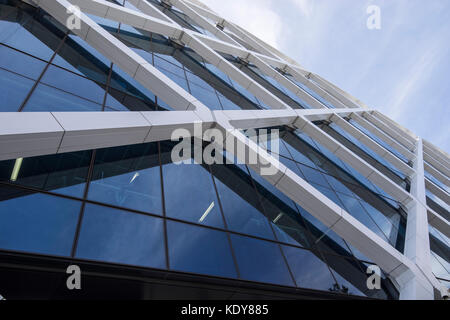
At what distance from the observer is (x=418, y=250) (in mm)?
12375

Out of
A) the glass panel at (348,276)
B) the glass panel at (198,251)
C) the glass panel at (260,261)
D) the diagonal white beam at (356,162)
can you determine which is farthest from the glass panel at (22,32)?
the diagonal white beam at (356,162)

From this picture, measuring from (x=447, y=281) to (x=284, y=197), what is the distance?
848 centimetres

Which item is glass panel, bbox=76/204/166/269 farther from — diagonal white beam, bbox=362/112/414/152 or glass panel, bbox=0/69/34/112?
diagonal white beam, bbox=362/112/414/152

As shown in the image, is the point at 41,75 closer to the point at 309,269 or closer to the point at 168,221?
the point at 168,221

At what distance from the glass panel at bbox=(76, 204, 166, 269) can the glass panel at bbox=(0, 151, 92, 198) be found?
713 mm

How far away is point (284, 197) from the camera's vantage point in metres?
12.3

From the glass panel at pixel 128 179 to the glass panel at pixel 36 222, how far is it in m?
0.86

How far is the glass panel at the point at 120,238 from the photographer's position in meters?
6.68

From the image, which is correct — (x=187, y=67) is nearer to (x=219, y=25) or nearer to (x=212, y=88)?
(x=212, y=88)

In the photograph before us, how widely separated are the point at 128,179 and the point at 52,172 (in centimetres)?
185

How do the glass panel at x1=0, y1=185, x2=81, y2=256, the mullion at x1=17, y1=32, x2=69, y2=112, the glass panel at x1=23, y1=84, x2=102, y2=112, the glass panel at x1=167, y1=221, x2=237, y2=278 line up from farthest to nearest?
the glass panel at x1=23, y1=84, x2=102, y2=112 → the mullion at x1=17, y1=32, x2=69, y2=112 → the glass panel at x1=167, y1=221, x2=237, y2=278 → the glass panel at x1=0, y1=185, x2=81, y2=256

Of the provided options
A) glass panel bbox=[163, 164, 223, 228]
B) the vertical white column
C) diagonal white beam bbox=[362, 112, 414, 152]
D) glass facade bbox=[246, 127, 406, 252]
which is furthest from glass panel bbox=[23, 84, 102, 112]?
diagonal white beam bbox=[362, 112, 414, 152]

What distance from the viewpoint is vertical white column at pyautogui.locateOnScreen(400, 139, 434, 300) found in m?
10.4
